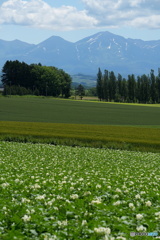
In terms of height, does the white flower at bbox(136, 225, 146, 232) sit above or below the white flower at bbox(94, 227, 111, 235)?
below

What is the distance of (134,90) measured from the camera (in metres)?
193

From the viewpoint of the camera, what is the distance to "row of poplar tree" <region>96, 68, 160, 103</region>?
188250mm

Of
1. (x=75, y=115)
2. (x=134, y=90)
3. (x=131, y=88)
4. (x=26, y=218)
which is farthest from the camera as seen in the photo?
(x=131, y=88)

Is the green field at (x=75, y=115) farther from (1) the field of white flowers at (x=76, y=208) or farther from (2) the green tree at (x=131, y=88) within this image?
(2) the green tree at (x=131, y=88)

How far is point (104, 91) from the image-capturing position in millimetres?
198125

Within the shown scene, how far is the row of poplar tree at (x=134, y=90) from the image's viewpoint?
188 meters

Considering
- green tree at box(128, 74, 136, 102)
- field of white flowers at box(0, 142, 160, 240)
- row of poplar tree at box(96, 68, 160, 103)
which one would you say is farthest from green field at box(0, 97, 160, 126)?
green tree at box(128, 74, 136, 102)

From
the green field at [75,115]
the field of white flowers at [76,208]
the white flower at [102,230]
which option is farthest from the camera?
the green field at [75,115]

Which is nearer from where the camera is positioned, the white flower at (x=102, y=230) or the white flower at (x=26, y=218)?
the white flower at (x=102, y=230)

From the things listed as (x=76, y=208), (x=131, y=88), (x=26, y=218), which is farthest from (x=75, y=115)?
(x=131, y=88)

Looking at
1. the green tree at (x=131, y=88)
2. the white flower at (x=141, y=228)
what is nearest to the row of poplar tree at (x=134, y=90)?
the green tree at (x=131, y=88)

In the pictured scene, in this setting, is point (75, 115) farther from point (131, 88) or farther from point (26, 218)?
point (131, 88)

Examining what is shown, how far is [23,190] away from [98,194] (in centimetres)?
266

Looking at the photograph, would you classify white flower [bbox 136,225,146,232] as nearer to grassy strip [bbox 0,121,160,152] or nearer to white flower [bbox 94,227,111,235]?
white flower [bbox 94,227,111,235]
